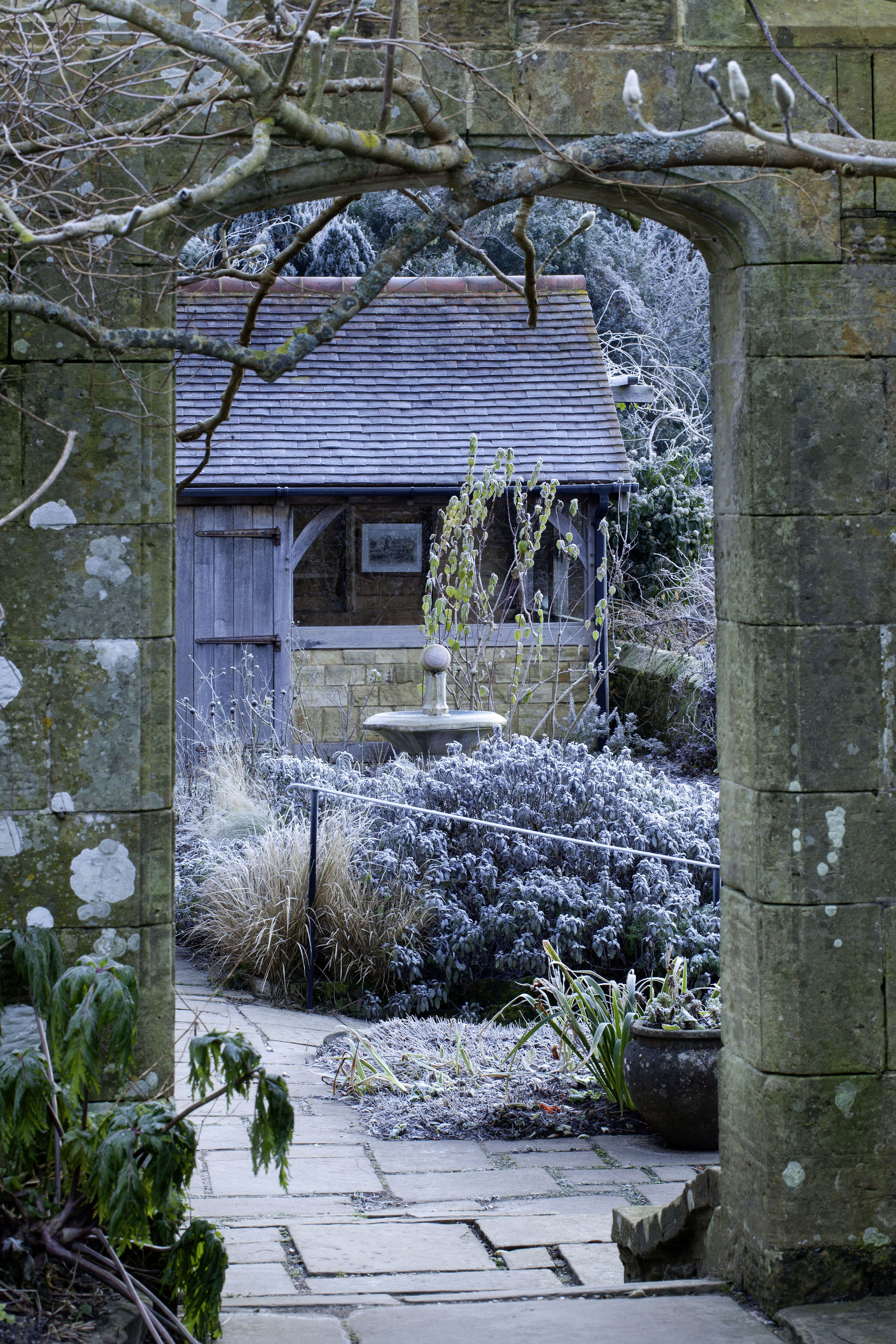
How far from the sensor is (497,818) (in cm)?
745

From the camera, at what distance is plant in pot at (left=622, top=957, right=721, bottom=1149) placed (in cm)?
482

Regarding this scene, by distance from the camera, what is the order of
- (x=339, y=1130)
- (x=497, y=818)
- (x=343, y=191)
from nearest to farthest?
(x=343, y=191), (x=339, y=1130), (x=497, y=818)

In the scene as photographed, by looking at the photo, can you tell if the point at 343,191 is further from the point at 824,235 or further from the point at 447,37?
the point at 824,235

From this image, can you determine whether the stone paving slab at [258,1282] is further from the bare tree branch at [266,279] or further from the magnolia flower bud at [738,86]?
the magnolia flower bud at [738,86]

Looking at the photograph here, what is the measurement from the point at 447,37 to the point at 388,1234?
10.5 ft

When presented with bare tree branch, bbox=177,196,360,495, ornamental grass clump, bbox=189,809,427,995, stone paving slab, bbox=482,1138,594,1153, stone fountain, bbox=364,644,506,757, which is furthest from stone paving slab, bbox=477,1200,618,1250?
stone fountain, bbox=364,644,506,757

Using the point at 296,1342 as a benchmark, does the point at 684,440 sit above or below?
above

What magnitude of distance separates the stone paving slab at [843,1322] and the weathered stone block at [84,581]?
2028mm

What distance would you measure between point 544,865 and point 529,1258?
3.27m

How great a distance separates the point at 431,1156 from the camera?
491cm

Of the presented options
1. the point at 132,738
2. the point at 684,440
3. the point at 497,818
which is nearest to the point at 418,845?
the point at 497,818

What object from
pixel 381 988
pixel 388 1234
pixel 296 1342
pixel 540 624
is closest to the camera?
pixel 296 1342

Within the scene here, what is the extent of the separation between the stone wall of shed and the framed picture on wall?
2.39 metres

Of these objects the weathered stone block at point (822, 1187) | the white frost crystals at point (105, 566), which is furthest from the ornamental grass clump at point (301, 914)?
the white frost crystals at point (105, 566)
